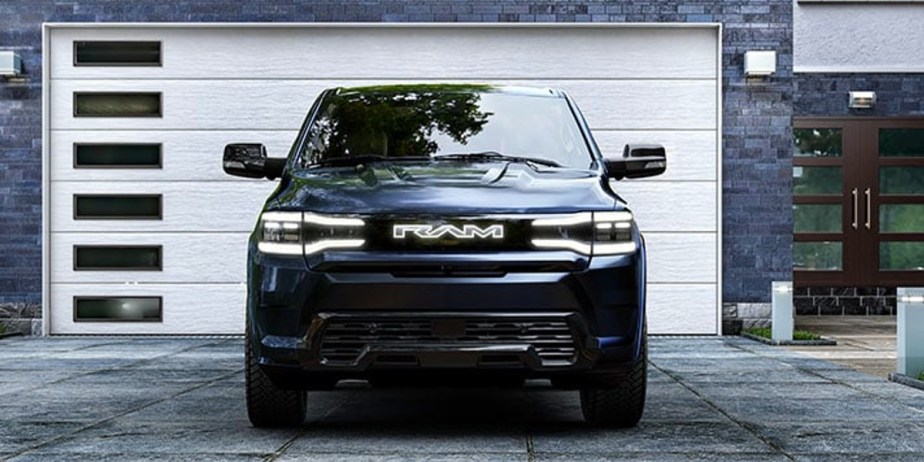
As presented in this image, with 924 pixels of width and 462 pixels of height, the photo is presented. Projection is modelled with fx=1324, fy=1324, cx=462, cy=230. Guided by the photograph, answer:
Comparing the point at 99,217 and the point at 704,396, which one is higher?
the point at 99,217

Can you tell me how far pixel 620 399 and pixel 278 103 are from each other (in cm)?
698

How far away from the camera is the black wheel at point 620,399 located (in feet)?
17.4

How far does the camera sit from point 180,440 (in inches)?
204

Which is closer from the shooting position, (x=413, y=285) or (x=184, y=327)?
(x=413, y=285)

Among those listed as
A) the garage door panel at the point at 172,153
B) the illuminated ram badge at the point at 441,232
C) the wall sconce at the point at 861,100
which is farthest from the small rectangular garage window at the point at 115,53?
the wall sconce at the point at 861,100

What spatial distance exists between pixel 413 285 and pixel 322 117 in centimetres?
163

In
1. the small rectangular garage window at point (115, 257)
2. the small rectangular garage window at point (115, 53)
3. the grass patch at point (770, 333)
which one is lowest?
the grass patch at point (770, 333)

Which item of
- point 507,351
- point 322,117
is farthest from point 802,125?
point 507,351

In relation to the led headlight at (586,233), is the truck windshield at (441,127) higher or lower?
higher

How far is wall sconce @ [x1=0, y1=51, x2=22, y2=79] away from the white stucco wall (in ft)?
26.2

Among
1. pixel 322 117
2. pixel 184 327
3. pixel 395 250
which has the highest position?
pixel 322 117

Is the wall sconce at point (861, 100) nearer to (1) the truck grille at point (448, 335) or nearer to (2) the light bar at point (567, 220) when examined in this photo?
(2) the light bar at point (567, 220)

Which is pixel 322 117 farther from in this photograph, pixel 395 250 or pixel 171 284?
pixel 171 284

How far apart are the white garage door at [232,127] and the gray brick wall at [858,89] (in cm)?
354
